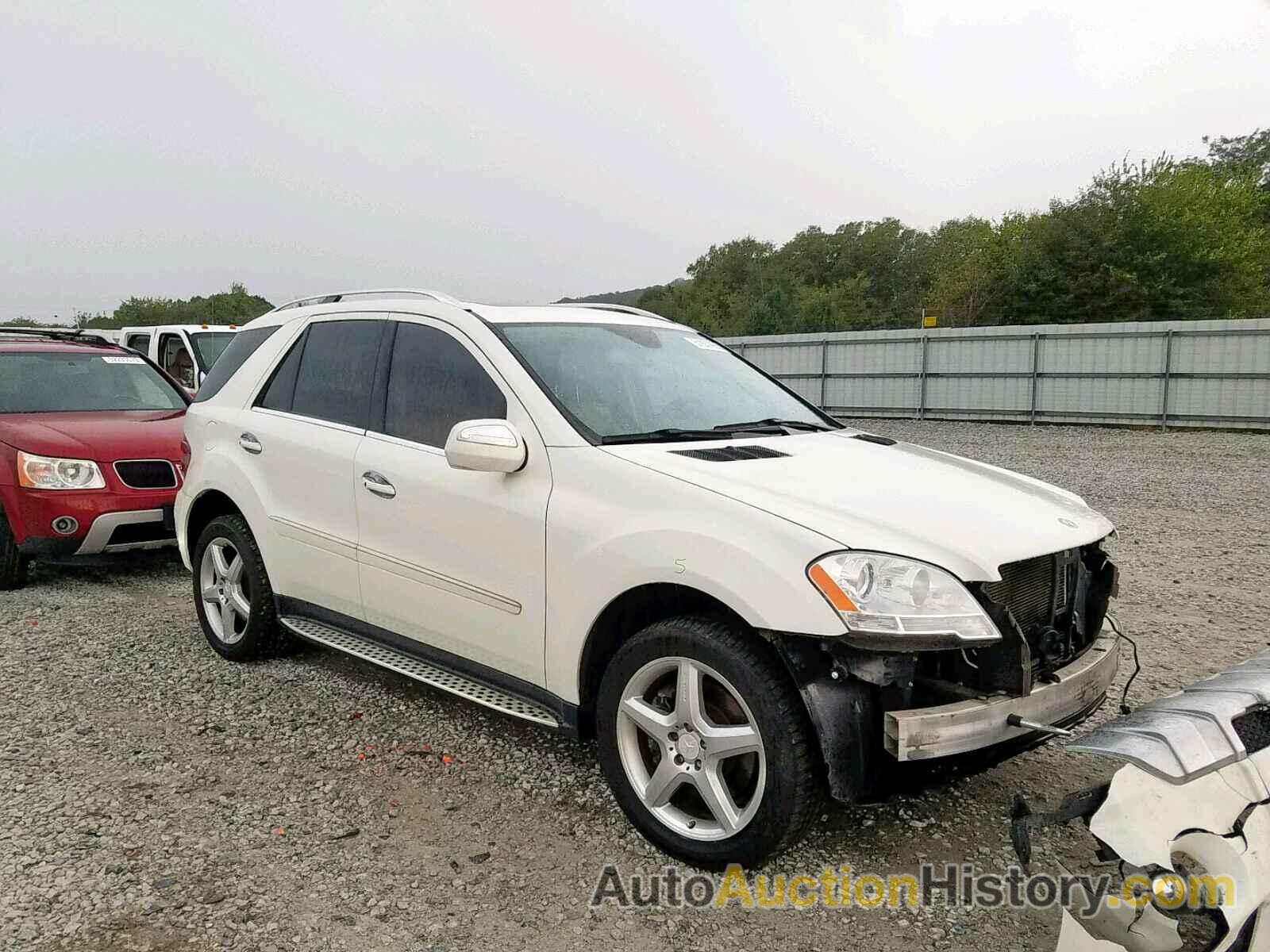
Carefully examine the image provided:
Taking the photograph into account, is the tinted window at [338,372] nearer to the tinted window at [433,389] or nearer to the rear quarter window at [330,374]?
the rear quarter window at [330,374]

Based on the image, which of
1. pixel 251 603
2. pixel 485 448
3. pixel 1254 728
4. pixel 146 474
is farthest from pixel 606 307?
pixel 146 474

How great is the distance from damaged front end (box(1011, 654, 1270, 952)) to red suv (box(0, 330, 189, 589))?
5.93m

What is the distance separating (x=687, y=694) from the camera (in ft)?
8.82

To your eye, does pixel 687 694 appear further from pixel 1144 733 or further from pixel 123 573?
pixel 123 573

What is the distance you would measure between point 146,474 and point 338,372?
9.82 ft

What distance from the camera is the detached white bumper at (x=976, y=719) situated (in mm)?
2342

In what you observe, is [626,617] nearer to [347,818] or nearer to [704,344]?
[347,818]

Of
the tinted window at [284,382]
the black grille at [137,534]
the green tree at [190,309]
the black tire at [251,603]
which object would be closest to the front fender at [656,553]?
the tinted window at [284,382]

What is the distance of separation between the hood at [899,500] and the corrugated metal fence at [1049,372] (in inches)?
701

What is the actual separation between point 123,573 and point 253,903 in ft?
16.3

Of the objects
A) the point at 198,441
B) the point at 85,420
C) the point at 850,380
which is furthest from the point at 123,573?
the point at 850,380

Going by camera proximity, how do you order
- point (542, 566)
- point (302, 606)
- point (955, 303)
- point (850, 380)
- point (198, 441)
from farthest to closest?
point (955, 303), point (850, 380), point (198, 441), point (302, 606), point (542, 566)

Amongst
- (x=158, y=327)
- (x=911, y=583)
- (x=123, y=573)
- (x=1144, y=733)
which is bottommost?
(x=123, y=573)

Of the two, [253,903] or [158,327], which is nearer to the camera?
[253,903]
